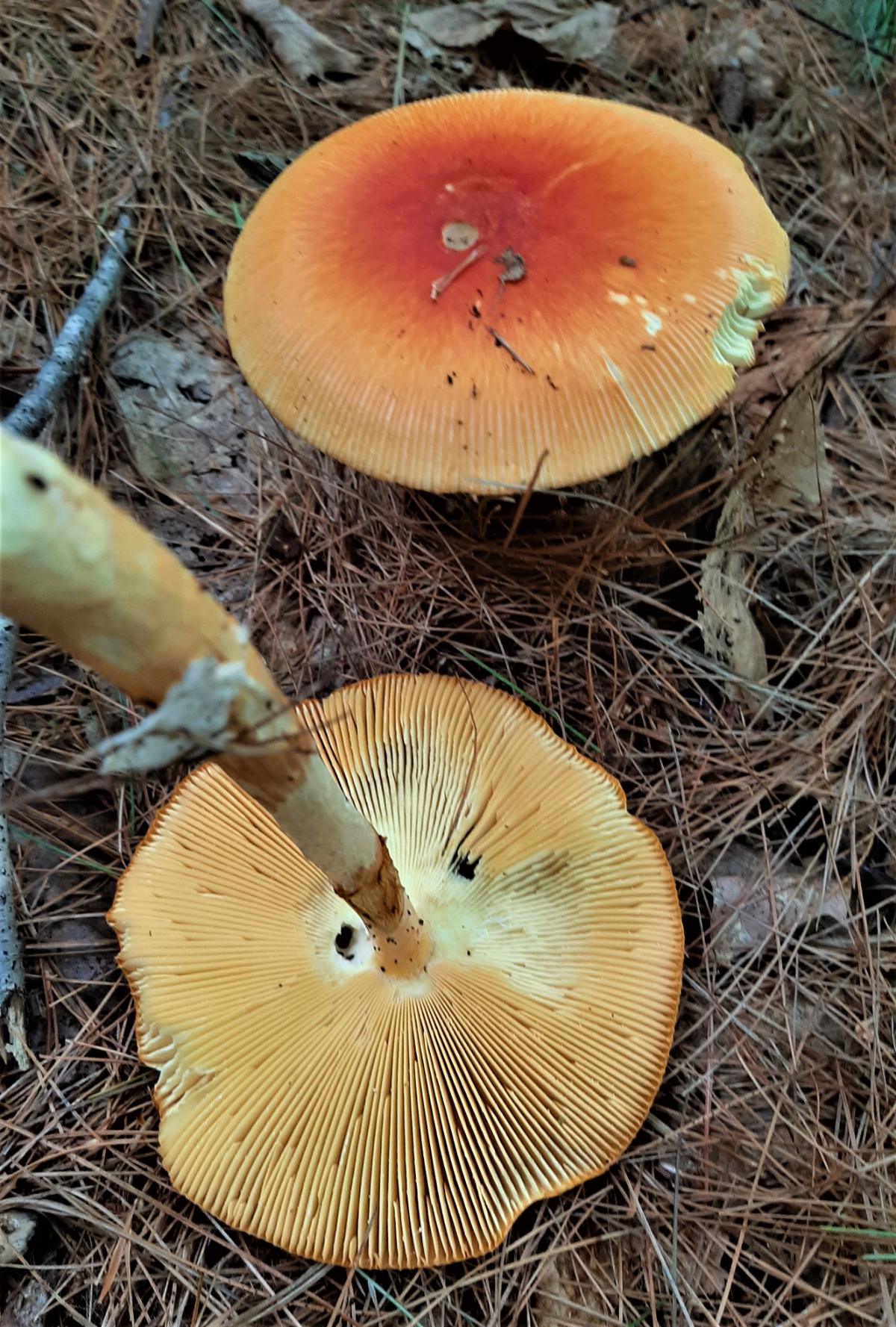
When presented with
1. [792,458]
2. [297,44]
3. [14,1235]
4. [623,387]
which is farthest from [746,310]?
[14,1235]

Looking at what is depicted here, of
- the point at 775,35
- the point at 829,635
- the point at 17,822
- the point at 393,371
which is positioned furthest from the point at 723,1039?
the point at 775,35

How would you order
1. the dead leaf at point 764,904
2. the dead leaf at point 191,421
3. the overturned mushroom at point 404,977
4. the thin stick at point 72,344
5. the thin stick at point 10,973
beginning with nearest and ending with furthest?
1. the overturned mushroom at point 404,977
2. the thin stick at point 10,973
3. the dead leaf at point 764,904
4. the thin stick at point 72,344
5. the dead leaf at point 191,421

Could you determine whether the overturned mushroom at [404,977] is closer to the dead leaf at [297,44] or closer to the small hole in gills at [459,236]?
the small hole in gills at [459,236]

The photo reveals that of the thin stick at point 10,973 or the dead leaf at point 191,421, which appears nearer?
the thin stick at point 10,973

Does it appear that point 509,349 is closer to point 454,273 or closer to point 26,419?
point 454,273

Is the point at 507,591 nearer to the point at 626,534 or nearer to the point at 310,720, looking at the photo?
the point at 626,534

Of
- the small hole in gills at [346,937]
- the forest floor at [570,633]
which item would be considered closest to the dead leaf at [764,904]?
the forest floor at [570,633]
